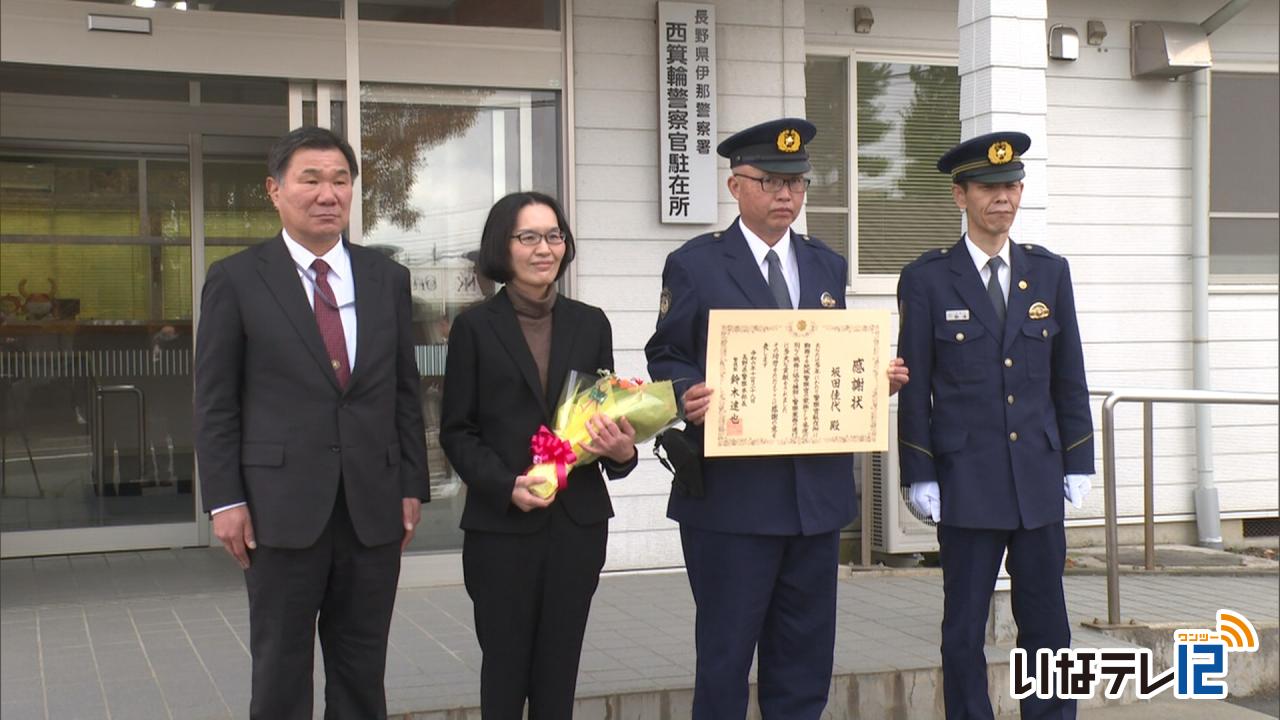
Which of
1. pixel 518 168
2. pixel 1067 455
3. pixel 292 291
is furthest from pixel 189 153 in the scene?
pixel 1067 455

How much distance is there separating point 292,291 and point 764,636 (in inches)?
70.5

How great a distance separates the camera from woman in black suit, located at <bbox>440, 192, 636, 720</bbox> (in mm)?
3617

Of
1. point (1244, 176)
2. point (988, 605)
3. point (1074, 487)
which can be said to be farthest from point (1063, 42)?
point (988, 605)

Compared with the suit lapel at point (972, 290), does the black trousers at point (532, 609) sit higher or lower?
lower

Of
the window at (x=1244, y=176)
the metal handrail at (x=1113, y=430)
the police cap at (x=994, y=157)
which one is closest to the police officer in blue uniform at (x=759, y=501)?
the police cap at (x=994, y=157)

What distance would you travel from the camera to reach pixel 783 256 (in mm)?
3994

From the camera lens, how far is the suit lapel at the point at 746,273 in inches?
154

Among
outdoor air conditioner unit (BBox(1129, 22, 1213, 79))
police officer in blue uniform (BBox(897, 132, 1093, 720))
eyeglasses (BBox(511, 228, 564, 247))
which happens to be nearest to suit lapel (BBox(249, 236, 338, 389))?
eyeglasses (BBox(511, 228, 564, 247))

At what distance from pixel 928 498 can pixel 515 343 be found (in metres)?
1.60

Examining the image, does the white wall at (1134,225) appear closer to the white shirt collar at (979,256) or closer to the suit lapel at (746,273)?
the white shirt collar at (979,256)

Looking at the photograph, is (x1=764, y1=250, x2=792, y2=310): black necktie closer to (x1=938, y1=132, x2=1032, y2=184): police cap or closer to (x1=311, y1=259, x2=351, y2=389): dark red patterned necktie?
(x1=938, y1=132, x2=1032, y2=184): police cap

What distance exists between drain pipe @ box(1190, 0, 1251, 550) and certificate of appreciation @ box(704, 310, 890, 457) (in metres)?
5.76

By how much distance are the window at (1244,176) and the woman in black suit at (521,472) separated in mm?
6969

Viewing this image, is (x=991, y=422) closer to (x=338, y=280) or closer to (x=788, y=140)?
(x=788, y=140)
